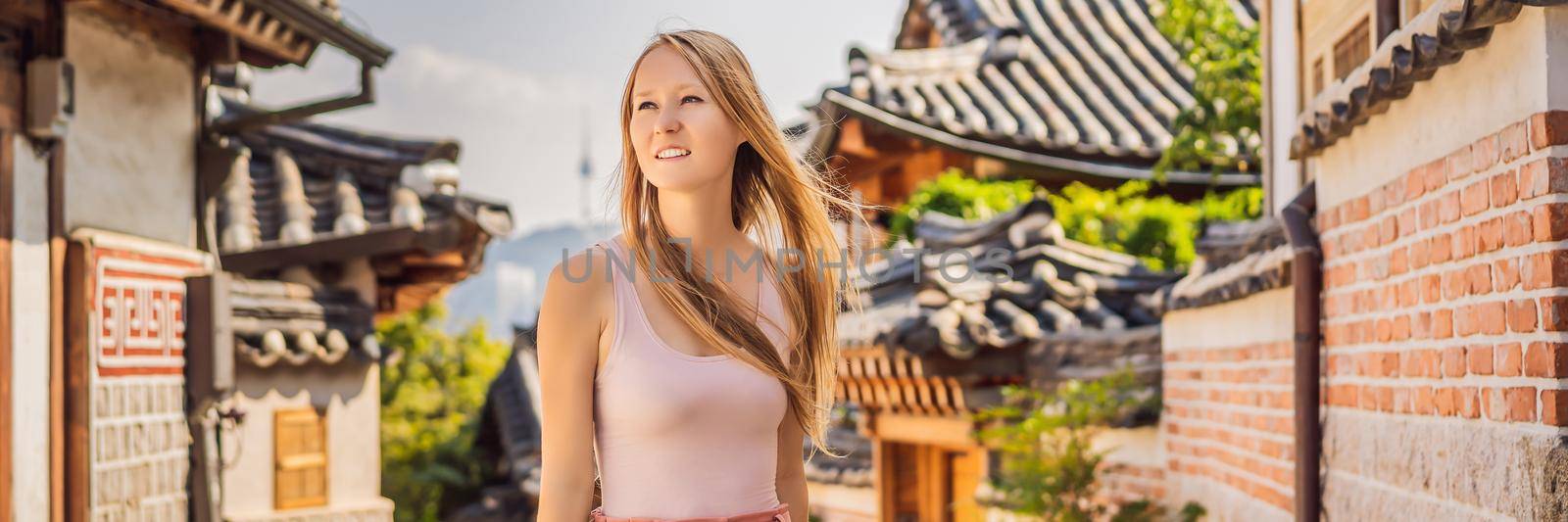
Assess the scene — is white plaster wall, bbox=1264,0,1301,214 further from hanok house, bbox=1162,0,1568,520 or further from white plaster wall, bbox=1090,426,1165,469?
white plaster wall, bbox=1090,426,1165,469

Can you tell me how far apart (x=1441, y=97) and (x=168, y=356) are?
547 cm

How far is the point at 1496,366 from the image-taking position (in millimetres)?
3119

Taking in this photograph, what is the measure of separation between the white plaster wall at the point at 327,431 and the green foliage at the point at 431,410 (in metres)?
8.38

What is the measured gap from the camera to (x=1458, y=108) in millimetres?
3338

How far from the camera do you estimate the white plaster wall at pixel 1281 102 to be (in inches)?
225

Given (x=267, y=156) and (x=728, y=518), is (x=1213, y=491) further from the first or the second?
(x=267, y=156)

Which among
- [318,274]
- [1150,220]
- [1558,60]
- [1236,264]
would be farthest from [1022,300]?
[1558,60]

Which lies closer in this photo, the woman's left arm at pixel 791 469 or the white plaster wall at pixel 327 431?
the woman's left arm at pixel 791 469

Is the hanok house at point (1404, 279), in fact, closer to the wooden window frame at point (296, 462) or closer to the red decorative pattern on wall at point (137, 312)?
the red decorative pattern on wall at point (137, 312)

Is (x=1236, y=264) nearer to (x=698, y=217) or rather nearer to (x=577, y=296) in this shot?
(x=698, y=217)

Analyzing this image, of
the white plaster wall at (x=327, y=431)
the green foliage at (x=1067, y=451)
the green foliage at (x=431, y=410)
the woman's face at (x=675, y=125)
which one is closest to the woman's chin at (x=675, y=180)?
the woman's face at (x=675, y=125)

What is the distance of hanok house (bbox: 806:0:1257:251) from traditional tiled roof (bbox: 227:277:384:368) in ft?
11.8

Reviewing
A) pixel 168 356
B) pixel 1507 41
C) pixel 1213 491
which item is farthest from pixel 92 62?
pixel 1507 41

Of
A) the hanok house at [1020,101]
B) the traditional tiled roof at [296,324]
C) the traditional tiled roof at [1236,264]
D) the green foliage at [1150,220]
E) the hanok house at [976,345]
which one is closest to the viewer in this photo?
the traditional tiled roof at [1236,264]
